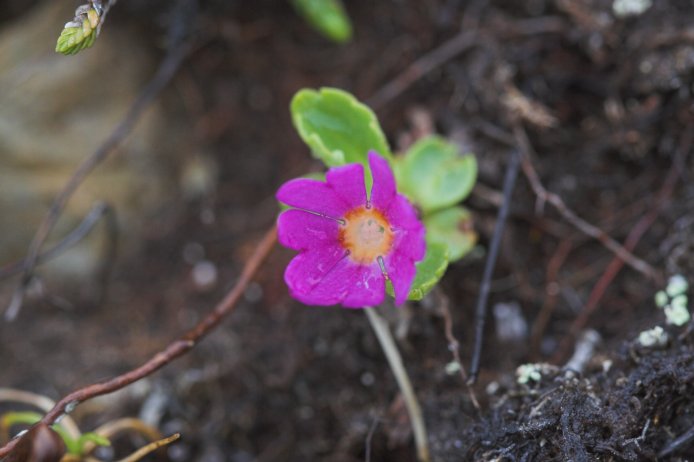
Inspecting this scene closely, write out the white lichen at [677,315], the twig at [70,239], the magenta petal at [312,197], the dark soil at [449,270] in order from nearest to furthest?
the magenta petal at [312,197] < the white lichen at [677,315] < the dark soil at [449,270] < the twig at [70,239]

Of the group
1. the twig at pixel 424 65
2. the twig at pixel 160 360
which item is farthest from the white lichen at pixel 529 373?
the twig at pixel 424 65

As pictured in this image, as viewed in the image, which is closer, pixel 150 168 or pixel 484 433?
pixel 484 433

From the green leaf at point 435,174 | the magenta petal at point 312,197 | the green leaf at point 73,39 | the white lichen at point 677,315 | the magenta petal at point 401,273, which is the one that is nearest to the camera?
the green leaf at point 73,39

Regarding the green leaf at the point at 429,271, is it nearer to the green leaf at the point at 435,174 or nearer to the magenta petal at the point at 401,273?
the magenta petal at the point at 401,273

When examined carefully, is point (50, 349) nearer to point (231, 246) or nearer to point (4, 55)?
point (231, 246)

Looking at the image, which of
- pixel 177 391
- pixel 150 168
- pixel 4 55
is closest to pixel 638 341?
pixel 177 391

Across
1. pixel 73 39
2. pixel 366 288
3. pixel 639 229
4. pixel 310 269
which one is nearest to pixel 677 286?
pixel 639 229
